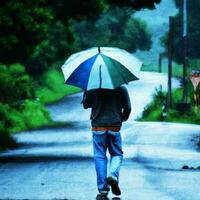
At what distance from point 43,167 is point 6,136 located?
9.84m

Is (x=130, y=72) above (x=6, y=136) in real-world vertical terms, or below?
above

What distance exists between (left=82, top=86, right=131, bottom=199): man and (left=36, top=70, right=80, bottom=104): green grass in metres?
55.0

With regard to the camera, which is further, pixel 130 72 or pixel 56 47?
pixel 56 47

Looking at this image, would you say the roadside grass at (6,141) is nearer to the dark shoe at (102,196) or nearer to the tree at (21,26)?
the tree at (21,26)

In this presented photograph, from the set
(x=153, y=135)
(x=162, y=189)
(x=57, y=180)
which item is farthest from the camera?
(x=153, y=135)

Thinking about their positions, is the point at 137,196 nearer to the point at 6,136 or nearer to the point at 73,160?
the point at 73,160

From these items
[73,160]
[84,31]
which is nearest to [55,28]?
[84,31]

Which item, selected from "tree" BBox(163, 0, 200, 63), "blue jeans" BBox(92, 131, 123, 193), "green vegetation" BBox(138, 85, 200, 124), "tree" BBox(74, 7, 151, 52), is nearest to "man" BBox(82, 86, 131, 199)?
"blue jeans" BBox(92, 131, 123, 193)

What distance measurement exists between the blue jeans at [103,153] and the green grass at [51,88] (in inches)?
2164

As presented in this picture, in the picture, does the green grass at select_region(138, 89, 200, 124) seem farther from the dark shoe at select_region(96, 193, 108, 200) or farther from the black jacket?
the dark shoe at select_region(96, 193, 108, 200)

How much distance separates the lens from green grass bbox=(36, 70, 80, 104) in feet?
224

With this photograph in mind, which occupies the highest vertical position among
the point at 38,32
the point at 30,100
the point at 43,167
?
the point at 38,32

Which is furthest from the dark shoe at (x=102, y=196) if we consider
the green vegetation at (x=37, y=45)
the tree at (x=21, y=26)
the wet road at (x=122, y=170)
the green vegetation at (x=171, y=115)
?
the green vegetation at (x=171, y=115)

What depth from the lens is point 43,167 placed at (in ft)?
53.6
